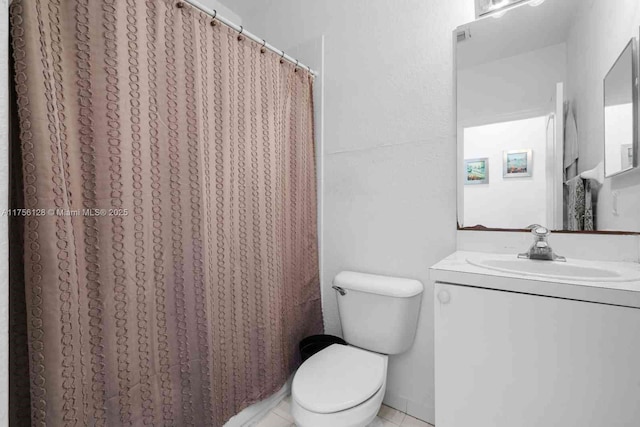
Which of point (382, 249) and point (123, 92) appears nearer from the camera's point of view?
point (123, 92)

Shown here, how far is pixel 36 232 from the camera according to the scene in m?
0.76

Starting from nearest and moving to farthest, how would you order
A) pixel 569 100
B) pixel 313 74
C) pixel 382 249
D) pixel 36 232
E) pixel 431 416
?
pixel 36 232, pixel 569 100, pixel 431 416, pixel 382 249, pixel 313 74

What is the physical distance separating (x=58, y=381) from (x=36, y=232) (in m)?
0.40

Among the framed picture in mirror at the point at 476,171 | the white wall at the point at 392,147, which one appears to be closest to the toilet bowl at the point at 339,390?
the white wall at the point at 392,147

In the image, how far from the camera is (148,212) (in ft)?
3.27

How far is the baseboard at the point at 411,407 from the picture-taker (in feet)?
4.76

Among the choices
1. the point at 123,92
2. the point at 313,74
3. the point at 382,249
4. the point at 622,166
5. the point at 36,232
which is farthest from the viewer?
the point at 313,74

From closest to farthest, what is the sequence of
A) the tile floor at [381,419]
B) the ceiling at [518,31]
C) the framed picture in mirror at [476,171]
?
the ceiling at [518,31] → the framed picture in mirror at [476,171] → the tile floor at [381,419]

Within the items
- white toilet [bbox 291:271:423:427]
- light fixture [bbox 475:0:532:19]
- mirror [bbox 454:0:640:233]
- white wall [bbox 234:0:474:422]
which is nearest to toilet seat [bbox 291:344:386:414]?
white toilet [bbox 291:271:423:427]

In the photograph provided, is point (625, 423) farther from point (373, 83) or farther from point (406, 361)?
point (373, 83)

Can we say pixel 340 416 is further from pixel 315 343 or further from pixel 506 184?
pixel 506 184

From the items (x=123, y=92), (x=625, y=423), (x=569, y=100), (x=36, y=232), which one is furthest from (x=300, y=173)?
(x=625, y=423)

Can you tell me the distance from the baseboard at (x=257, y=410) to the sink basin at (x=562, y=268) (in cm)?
120

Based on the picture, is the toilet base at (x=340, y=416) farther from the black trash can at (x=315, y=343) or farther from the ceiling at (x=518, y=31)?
the ceiling at (x=518, y=31)
